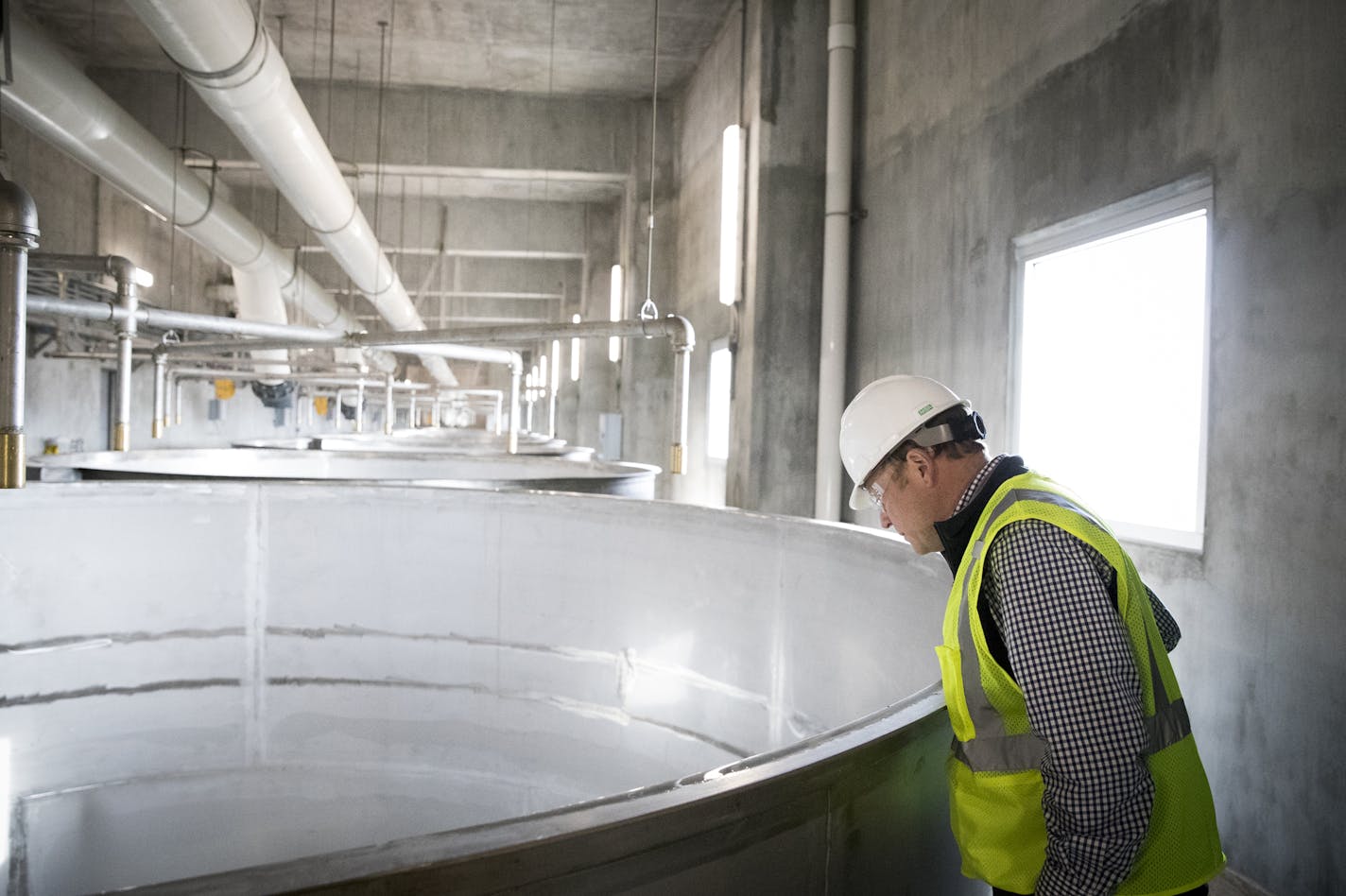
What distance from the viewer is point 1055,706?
3.82 feet

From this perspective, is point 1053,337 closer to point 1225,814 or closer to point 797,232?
point 1225,814

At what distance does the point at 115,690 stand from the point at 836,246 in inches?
192

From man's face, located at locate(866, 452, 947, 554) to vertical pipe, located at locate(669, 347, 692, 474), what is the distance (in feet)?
7.37

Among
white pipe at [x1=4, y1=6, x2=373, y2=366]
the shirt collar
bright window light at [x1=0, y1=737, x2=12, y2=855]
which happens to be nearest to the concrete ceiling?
white pipe at [x1=4, y1=6, x2=373, y2=366]

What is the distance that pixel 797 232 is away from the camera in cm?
672

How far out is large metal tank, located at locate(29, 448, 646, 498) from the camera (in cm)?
452

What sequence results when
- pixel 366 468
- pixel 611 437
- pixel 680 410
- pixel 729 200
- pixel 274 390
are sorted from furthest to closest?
pixel 611 437 → pixel 274 390 → pixel 366 468 → pixel 729 200 → pixel 680 410

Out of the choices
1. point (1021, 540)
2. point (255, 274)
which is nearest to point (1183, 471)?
point (1021, 540)

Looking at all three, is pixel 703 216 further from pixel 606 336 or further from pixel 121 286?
pixel 121 286

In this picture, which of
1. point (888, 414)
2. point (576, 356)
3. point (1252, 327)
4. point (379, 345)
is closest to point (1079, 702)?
point (888, 414)

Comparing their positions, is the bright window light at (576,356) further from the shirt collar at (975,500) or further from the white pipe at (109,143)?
the shirt collar at (975,500)

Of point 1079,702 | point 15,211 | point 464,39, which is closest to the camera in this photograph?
point 1079,702

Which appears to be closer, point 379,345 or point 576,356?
point 379,345

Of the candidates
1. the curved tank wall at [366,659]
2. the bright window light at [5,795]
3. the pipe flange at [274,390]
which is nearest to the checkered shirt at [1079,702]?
the curved tank wall at [366,659]
